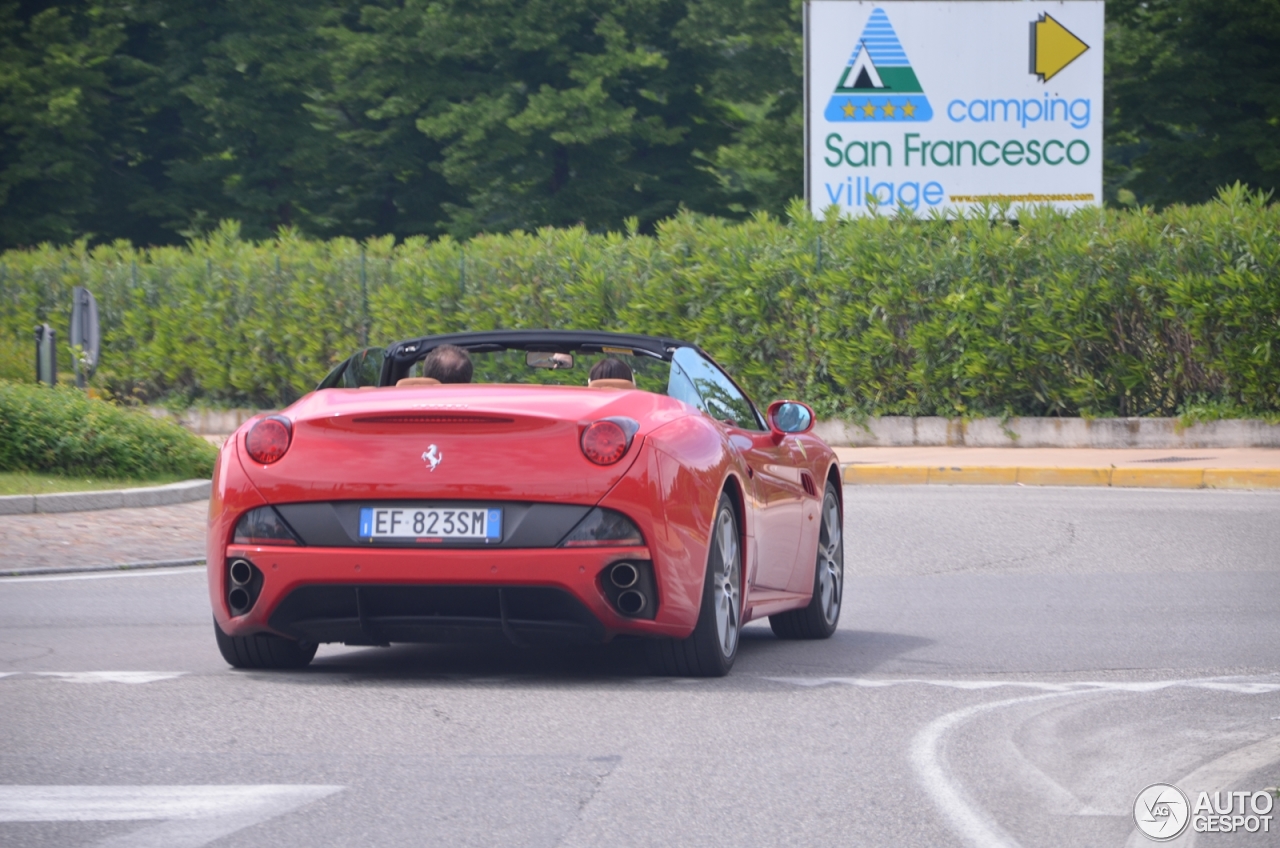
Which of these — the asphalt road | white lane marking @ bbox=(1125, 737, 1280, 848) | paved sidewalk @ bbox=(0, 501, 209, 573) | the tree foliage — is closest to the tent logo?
the tree foliage

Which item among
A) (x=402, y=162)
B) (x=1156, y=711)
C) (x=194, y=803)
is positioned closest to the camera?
(x=194, y=803)

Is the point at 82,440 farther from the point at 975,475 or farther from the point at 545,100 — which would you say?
the point at 545,100

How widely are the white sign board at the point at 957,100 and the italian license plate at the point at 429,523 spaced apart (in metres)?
20.7

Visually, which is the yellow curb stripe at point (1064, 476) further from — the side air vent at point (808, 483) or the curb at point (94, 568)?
the side air vent at point (808, 483)

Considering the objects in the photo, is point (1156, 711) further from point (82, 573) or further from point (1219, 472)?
point (1219, 472)

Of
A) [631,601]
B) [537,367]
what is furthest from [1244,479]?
[631,601]

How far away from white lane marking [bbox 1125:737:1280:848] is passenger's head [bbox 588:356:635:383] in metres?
2.87

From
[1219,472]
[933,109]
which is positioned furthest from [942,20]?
[1219,472]

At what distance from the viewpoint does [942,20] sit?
27.1m

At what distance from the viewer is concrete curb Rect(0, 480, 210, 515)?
14.0 metres

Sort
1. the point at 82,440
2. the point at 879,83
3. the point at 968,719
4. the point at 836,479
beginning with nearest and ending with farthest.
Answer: the point at 968,719
the point at 836,479
the point at 82,440
the point at 879,83

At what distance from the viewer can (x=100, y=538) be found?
510 inches

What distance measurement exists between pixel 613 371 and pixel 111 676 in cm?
230

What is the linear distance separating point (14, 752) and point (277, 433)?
1565 mm
